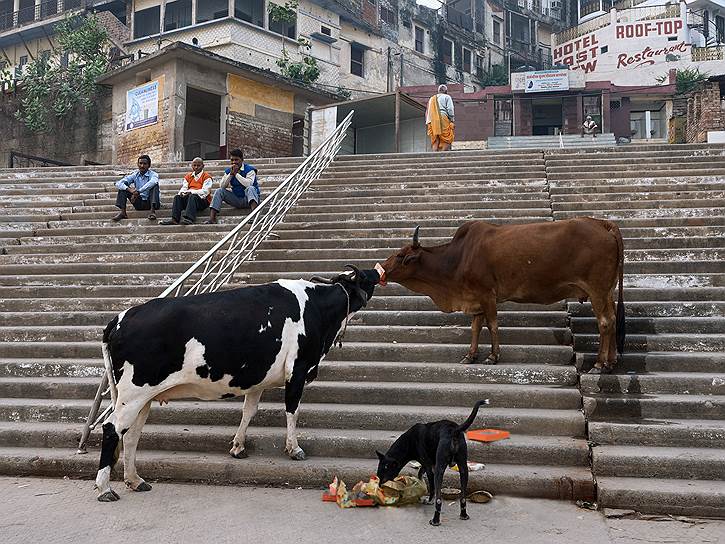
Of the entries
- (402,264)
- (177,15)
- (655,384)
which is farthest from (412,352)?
(177,15)

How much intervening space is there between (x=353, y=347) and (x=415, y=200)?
4.37 m

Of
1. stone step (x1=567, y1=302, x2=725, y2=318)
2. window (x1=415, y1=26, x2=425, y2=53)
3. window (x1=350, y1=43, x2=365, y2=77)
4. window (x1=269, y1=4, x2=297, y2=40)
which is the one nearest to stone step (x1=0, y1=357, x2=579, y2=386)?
stone step (x1=567, y1=302, x2=725, y2=318)

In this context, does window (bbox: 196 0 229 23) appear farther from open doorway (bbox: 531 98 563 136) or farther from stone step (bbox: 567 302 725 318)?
stone step (bbox: 567 302 725 318)

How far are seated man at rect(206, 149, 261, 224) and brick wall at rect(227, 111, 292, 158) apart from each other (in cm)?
1029

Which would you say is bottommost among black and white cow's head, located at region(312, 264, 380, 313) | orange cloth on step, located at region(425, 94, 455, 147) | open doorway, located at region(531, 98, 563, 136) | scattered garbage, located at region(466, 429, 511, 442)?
scattered garbage, located at region(466, 429, 511, 442)

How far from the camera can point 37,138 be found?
2461cm

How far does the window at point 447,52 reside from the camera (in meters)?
36.9

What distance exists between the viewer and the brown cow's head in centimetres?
661

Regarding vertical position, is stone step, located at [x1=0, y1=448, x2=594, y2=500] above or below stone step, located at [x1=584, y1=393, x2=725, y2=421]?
below

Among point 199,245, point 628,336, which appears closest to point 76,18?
point 199,245

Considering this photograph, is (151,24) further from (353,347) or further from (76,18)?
(353,347)

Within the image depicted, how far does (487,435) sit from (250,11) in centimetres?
2540

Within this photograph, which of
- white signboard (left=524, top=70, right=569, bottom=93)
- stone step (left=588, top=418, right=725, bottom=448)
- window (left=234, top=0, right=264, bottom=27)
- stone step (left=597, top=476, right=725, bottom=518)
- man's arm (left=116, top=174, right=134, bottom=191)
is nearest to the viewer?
stone step (left=597, top=476, right=725, bottom=518)

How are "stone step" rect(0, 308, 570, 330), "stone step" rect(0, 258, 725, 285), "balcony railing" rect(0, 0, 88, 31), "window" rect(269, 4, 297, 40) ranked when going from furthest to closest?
1. "balcony railing" rect(0, 0, 88, 31)
2. "window" rect(269, 4, 297, 40)
3. "stone step" rect(0, 258, 725, 285)
4. "stone step" rect(0, 308, 570, 330)
